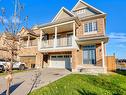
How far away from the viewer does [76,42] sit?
60.6 ft

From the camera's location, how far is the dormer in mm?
20969

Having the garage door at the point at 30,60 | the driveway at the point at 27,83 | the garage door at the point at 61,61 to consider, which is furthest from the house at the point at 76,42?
the driveway at the point at 27,83

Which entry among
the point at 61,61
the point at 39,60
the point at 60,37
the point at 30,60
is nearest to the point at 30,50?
the point at 30,60

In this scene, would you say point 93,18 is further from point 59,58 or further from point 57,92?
point 57,92

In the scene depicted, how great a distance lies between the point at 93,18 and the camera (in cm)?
2002

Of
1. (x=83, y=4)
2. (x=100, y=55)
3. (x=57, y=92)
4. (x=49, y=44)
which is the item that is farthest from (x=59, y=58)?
(x=57, y=92)

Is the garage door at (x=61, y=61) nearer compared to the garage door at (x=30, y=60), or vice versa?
the garage door at (x=61, y=61)

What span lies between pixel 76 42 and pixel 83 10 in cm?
667

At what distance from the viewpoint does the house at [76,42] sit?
17.8 metres

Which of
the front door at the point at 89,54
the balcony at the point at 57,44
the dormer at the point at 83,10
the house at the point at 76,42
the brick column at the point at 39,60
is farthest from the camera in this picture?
the brick column at the point at 39,60

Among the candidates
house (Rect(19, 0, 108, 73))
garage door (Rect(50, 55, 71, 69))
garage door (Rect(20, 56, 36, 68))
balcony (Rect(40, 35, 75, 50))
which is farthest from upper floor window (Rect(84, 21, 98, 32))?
garage door (Rect(20, 56, 36, 68))

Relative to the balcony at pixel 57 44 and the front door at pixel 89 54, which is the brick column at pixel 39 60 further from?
the front door at pixel 89 54

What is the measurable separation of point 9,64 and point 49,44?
16.0 metres

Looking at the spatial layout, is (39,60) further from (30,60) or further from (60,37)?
(60,37)
